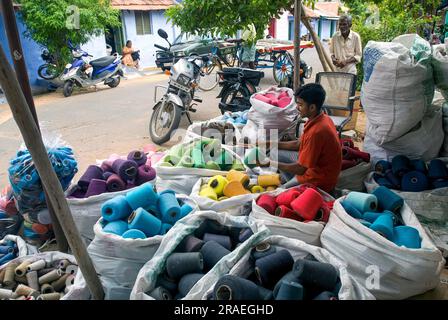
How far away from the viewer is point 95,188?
2961mm

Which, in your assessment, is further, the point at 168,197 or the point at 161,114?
the point at 161,114

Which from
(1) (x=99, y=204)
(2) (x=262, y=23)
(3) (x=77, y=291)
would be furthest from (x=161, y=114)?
(3) (x=77, y=291)

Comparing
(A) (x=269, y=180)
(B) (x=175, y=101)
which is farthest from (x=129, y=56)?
(A) (x=269, y=180)

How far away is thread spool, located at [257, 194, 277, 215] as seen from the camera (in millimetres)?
2756

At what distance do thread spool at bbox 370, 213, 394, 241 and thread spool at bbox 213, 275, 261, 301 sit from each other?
3.29 feet

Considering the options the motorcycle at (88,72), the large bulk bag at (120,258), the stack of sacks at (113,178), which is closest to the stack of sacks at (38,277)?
the large bulk bag at (120,258)

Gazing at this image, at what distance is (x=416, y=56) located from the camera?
133 inches

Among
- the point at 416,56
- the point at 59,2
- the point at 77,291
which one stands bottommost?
the point at 77,291

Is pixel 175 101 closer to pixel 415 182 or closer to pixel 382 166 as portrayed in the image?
pixel 382 166

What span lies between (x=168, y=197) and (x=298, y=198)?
93 cm

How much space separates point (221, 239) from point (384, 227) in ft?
3.40

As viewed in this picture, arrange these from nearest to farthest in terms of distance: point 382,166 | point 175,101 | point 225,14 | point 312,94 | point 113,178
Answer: point 312,94, point 113,178, point 382,166, point 225,14, point 175,101

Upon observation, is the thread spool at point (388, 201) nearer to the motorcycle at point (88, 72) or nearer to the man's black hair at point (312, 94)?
the man's black hair at point (312, 94)
